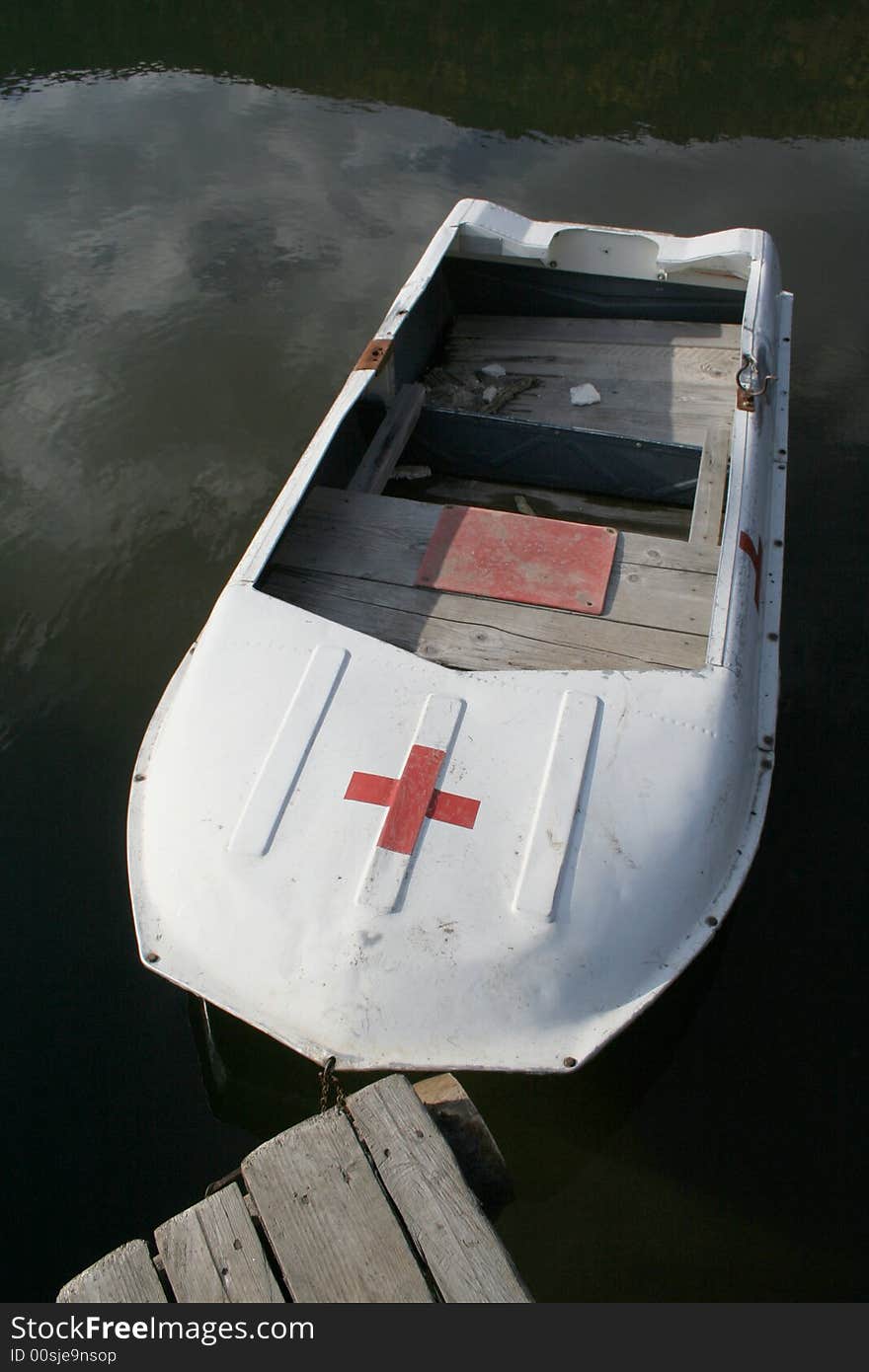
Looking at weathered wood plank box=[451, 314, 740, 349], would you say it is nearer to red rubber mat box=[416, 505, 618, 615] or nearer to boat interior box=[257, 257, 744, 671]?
boat interior box=[257, 257, 744, 671]

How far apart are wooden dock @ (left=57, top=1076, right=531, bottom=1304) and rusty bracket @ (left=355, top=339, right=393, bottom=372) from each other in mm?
3658

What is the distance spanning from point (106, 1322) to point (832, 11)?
1636 centimetres

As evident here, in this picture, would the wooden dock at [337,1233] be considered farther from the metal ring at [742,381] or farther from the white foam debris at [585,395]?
the white foam debris at [585,395]

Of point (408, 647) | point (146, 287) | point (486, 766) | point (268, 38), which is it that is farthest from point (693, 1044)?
point (268, 38)

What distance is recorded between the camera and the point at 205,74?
12.4m

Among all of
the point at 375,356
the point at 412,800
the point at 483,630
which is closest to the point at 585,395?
the point at 375,356

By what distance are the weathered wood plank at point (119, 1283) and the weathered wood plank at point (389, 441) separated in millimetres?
3668

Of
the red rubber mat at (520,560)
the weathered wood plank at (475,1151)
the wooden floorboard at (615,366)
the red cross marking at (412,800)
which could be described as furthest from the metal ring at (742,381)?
the weathered wood plank at (475,1151)

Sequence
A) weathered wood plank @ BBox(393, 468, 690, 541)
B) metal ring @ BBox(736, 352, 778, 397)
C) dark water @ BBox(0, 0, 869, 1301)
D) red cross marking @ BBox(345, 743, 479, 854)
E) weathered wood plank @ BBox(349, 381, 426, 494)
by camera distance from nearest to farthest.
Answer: red cross marking @ BBox(345, 743, 479, 854)
dark water @ BBox(0, 0, 869, 1301)
metal ring @ BBox(736, 352, 778, 397)
weathered wood plank @ BBox(349, 381, 426, 494)
weathered wood plank @ BBox(393, 468, 690, 541)

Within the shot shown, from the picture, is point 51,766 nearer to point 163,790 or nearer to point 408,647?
point 163,790

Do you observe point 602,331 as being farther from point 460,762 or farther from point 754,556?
point 460,762

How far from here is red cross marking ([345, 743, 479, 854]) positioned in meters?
3.52

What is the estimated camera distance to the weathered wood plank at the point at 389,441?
5.40 meters

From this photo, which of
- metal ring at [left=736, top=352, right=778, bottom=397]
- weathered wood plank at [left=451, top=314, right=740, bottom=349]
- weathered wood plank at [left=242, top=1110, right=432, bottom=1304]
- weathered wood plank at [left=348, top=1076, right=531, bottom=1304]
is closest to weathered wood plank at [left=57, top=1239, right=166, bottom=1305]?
weathered wood plank at [left=242, top=1110, right=432, bottom=1304]
